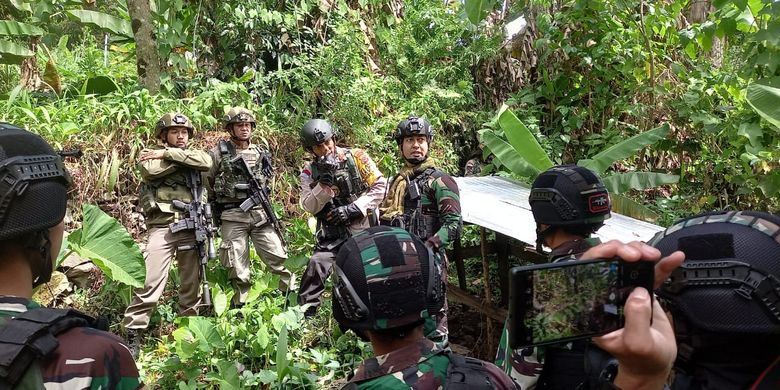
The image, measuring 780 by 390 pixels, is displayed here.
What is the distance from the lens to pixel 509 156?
524cm

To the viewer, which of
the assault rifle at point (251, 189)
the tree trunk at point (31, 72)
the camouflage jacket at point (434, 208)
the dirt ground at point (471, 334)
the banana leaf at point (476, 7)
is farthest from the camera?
the tree trunk at point (31, 72)

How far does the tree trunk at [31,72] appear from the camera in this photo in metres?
7.67

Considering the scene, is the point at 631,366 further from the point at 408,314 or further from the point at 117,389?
the point at 117,389

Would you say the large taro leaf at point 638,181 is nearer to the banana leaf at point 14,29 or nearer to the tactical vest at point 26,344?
the tactical vest at point 26,344

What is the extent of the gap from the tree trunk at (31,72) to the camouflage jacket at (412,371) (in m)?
8.00

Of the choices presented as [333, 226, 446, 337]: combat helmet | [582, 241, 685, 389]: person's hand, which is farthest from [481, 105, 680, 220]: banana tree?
[582, 241, 685, 389]: person's hand

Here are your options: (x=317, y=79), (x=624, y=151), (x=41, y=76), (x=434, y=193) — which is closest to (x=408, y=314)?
(x=434, y=193)

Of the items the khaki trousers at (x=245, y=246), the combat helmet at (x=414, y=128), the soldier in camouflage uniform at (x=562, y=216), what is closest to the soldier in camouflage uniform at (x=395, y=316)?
the soldier in camouflage uniform at (x=562, y=216)

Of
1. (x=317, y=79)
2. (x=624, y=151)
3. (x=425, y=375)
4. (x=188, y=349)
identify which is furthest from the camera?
(x=317, y=79)

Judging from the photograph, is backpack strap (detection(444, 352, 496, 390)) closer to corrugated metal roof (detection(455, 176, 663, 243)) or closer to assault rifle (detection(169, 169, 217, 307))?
corrugated metal roof (detection(455, 176, 663, 243))

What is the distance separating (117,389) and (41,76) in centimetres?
817

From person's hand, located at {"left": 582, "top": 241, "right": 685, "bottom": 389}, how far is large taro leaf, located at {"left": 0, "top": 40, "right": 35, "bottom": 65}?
786 centimetres

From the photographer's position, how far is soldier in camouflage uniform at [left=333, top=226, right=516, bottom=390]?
1.64m

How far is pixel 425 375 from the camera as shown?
1.64 m
